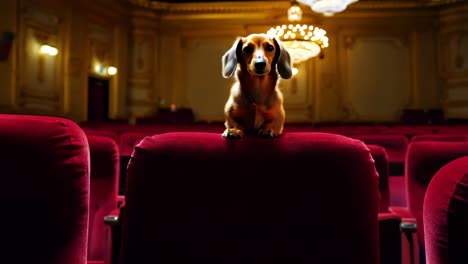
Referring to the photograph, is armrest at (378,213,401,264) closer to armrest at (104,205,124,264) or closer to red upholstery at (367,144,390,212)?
red upholstery at (367,144,390,212)

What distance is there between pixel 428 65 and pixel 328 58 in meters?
2.49

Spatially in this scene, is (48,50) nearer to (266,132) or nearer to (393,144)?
(393,144)

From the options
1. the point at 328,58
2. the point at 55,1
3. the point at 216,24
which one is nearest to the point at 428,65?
the point at 328,58

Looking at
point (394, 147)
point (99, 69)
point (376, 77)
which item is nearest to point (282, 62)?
point (394, 147)

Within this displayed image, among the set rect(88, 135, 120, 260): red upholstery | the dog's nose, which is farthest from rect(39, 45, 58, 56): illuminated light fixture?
the dog's nose

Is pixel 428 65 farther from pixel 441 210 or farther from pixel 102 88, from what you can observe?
pixel 441 210

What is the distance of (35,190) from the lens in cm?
71

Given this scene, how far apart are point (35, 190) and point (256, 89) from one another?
0.65 m

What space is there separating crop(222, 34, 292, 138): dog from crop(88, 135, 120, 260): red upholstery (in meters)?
0.56

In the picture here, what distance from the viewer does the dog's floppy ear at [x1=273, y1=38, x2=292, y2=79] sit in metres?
Answer: 1.15

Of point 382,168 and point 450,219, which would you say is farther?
point 382,168

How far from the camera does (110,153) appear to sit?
145 cm

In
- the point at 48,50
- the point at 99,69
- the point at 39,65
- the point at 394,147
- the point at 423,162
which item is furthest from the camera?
the point at 99,69

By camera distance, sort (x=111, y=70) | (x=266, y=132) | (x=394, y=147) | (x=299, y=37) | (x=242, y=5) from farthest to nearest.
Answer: (x=242, y=5) → (x=111, y=70) → (x=299, y=37) → (x=394, y=147) → (x=266, y=132)
